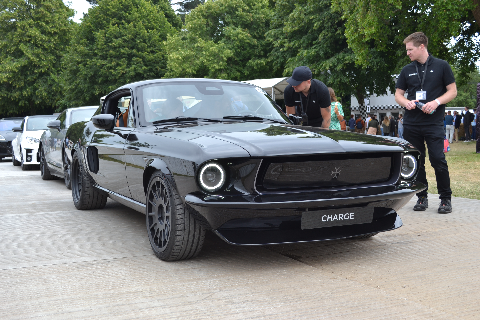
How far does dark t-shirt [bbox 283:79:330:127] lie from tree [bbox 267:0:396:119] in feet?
73.9

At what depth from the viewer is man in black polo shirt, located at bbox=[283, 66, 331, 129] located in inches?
263

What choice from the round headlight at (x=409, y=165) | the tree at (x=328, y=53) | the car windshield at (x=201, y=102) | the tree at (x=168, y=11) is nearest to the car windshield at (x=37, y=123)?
the car windshield at (x=201, y=102)

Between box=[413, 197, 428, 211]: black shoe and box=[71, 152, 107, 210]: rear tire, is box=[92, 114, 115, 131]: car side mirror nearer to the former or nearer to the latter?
box=[71, 152, 107, 210]: rear tire

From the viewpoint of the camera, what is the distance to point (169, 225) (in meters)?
4.32

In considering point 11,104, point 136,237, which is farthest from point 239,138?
point 11,104

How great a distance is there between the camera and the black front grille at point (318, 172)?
3.92m

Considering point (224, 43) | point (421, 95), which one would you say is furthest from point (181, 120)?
point (224, 43)

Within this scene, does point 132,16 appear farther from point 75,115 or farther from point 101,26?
point 75,115

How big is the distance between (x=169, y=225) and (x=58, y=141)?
248 inches

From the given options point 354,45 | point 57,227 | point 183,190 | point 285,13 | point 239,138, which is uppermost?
point 285,13

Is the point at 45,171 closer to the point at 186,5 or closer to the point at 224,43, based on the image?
the point at 224,43

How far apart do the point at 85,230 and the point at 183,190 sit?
229 centimetres

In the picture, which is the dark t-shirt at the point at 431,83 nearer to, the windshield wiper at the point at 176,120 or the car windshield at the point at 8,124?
the windshield wiper at the point at 176,120

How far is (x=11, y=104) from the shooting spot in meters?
50.8
